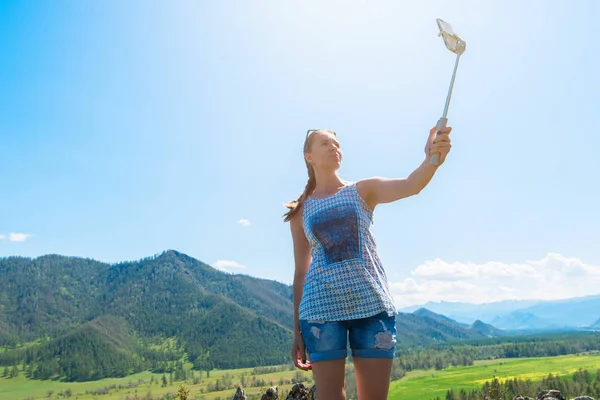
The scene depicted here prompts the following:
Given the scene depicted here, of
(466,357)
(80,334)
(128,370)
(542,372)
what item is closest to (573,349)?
(466,357)

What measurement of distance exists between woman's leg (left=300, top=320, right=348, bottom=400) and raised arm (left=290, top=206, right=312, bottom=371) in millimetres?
328

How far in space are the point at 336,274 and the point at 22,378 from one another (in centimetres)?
21319

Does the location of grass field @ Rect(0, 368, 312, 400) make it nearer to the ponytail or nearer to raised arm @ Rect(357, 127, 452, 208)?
the ponytail

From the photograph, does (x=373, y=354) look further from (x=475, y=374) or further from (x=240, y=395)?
(x=475, y=374)

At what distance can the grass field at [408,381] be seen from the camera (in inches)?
4700

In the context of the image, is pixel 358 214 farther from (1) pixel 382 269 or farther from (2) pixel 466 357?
(2) pixel 466 357

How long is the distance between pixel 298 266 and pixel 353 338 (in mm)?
718

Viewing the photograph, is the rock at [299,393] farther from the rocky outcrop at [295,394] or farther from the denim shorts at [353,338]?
the denim shorts at [353,338]

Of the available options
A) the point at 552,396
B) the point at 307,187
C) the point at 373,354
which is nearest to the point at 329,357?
the point at 373,354

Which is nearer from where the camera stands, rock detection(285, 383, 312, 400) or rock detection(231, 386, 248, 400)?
rock detection(285, 383, 312, 400)

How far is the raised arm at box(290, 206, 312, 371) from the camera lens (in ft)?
10.0

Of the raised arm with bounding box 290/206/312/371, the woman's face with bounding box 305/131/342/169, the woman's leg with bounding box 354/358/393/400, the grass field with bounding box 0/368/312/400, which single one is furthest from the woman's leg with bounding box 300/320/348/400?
the grass field with bounding box 0/368/312/400

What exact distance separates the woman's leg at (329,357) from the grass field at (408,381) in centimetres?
10406

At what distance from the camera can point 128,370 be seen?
7431 inches
